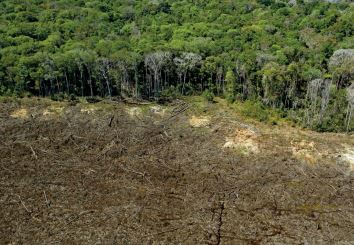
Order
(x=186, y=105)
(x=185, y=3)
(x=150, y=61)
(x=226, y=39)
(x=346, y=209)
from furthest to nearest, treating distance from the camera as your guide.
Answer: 1. (x=185, y=3)
2. (x=226, y=39)
3. (x=150, y=61)
4. (x=186, y=105)
5. (x=346, y=209)

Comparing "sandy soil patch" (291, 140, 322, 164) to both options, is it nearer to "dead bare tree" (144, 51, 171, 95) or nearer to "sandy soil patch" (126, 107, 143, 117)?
"sandy soil patch" (126, 107, 143, 117)

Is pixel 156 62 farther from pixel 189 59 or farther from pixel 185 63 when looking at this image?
pixel 189 59

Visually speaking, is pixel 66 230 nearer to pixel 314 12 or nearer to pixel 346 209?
pixel 346 209

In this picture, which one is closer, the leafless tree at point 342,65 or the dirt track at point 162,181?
the dirt track at point 162,181

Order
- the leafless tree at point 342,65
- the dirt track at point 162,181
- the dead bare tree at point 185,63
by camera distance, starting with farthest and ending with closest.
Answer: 1. the dead bare tree at point 185,63
2. the leafless tree at point 342,65
3. the dirt track at point 162,181

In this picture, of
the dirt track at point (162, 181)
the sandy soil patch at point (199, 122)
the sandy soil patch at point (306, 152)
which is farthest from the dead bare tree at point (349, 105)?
the sandy soil patch at point (199, 122)

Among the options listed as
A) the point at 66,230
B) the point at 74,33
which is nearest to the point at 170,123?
the point at 66,230

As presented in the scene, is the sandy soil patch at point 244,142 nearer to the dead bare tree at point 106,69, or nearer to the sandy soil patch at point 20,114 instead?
the dead bare tree at point 106,69
